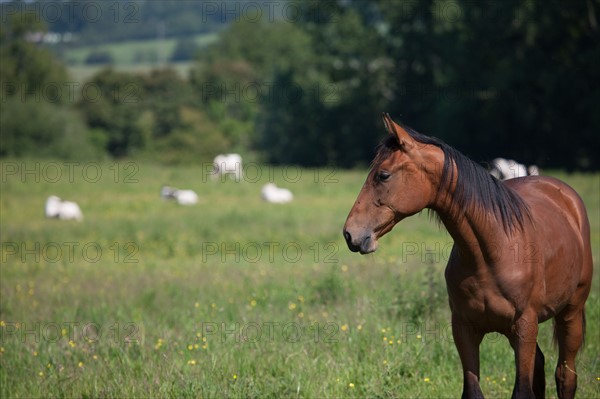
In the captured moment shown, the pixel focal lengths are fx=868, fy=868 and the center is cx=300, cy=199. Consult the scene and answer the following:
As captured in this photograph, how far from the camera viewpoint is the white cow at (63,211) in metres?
22.1

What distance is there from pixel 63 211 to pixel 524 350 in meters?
18.3

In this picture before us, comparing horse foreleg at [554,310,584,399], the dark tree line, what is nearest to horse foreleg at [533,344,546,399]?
horse foreleg at [554,310,584,399]

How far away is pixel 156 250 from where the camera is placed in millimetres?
17297

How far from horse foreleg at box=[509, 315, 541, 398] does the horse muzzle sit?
1190 millimetres

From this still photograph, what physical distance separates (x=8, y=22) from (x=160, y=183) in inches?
1369

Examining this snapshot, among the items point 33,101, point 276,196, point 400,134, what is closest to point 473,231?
point 400,134

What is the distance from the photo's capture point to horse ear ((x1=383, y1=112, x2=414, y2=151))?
5.11 m

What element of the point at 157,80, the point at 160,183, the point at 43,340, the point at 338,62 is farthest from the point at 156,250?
the point at 157,80

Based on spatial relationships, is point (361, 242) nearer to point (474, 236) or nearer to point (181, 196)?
point (474, 236)

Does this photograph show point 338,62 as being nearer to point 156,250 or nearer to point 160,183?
point 160,183

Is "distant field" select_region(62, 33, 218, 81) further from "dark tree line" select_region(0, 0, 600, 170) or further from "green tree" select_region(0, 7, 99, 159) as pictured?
"green tree" select_region(0, 7, 99, 159)

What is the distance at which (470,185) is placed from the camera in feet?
17.8

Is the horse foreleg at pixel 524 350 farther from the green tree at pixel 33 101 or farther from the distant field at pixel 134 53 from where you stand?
the distant field at pixel 134 53

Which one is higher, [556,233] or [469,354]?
[556,233]
